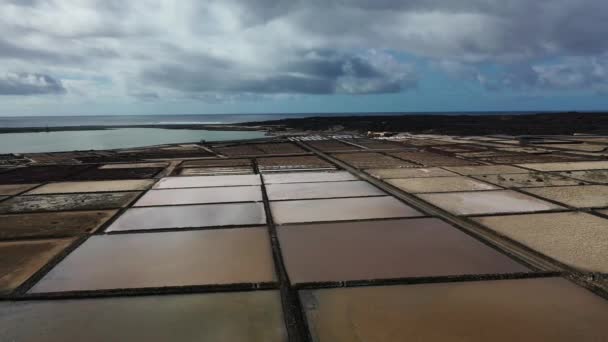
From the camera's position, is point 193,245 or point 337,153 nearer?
point 193,245

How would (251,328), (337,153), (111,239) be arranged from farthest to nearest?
(337,153), (111,239), (251,328)

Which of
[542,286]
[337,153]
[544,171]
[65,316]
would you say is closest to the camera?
[65,316]

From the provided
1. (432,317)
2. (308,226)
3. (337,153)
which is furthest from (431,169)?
(432,317)

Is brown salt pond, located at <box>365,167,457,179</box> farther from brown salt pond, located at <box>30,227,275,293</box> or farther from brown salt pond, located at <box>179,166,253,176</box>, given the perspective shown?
brown salt pond, located at <box>30,227,275,293</box>

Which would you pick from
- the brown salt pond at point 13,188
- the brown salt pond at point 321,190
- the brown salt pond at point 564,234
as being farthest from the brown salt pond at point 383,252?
the brown salt pond at point 13,188

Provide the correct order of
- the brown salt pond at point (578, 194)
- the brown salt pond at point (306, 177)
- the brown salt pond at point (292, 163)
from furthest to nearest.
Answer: the brown salt pond at point (292, 163) → the brown salt pond at point (306, 177) → the brown salt pond at point (578, 194)

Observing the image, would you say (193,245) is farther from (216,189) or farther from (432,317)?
(216,189)

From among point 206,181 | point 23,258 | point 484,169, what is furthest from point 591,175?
point 23,258

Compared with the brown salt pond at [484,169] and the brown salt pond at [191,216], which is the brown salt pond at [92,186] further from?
the brown salt pond at [484,169]
